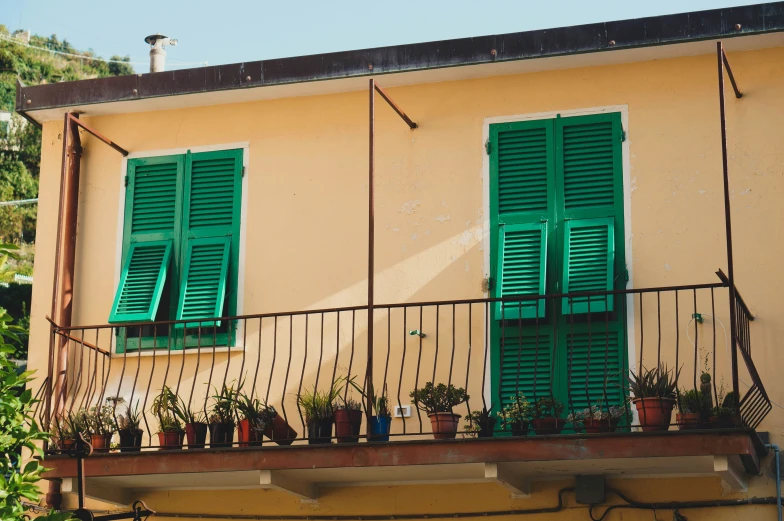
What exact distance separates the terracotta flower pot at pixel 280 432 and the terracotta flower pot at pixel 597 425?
210 centimetres

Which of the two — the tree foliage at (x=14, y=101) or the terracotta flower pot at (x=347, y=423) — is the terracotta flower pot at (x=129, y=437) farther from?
the tree foliage at (x=14, y=101)

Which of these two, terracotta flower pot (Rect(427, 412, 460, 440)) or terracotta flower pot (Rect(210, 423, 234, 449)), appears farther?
terracotta flower pot (Rect(210, 423, 234, 449))

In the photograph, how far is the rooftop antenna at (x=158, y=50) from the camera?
11.1m

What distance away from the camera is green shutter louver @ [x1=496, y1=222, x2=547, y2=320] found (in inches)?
347

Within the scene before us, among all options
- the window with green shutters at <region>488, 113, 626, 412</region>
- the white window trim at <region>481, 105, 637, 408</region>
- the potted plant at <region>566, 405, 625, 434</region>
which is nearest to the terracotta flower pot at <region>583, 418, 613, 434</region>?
the potted plant at <region>566, 405, 625, 434</region>

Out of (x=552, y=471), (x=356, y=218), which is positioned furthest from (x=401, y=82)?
(x=552, y=471)

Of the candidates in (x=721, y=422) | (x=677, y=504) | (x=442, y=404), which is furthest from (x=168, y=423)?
(x=721, y=422)

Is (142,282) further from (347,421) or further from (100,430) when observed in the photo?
(347,421)

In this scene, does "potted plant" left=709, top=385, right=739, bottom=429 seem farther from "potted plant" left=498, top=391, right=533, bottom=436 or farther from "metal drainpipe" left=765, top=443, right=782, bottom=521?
"potted plant" left=498, top=391, right=533, bottom=436

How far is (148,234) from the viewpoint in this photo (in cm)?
999

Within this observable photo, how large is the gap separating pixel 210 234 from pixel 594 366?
131 inches

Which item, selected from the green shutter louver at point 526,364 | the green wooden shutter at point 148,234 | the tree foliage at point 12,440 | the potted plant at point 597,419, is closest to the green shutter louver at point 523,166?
A: the green shutter louver at point 526,364

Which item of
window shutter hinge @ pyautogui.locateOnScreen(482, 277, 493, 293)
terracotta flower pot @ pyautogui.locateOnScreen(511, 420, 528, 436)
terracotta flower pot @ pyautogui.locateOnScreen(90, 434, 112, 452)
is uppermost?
window shutter hinge @ pyautogui.locateOnScreen(482, 277, 493, 293)

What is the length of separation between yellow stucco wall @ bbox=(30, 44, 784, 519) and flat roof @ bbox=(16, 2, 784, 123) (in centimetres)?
15
